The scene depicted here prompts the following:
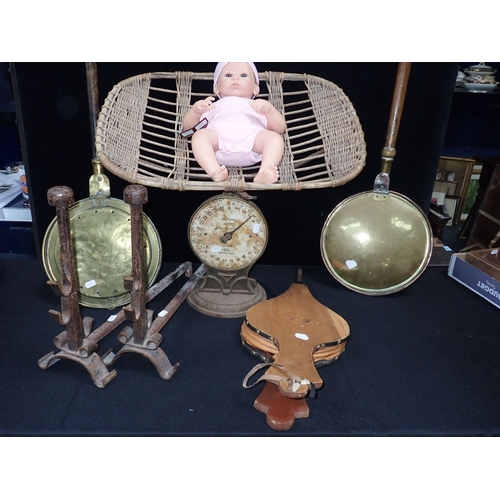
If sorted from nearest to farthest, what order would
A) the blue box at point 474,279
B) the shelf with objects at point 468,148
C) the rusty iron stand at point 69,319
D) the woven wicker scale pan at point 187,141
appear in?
the rusty iron stand at point 69,319, the woven wicker scale pan at point 187,141, the blue box at point 474,279, the shelf with objects at point 468,148

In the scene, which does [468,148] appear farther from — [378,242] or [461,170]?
[378,242]

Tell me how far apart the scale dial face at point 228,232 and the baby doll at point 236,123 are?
169mm

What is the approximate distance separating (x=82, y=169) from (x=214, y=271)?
2.19 ft

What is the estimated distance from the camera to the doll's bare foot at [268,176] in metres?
1.23

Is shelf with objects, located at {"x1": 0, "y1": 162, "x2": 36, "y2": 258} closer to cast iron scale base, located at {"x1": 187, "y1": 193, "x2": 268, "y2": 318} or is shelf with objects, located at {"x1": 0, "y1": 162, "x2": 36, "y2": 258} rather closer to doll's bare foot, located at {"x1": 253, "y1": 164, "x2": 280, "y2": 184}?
cast iron scale base, located at {"x1": 187, "y1": 193, "x2": 268, "y2": 318}

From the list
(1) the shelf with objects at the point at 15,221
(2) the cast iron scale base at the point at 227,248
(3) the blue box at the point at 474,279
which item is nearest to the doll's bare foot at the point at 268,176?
(2) the cast iron scale base at the point at 227,248

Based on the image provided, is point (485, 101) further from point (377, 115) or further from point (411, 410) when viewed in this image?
point (411, 410)

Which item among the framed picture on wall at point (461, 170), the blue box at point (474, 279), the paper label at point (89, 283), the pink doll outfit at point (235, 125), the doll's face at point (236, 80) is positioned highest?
the doll's face at point (236, 80)

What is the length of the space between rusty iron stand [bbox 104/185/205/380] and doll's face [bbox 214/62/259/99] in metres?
0.42

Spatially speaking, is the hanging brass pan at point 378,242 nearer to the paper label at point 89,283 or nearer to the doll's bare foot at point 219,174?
the doll's bare foot at point 219,174

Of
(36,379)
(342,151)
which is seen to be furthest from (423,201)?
(36,379)

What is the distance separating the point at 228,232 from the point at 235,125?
358mm

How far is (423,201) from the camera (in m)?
1.87

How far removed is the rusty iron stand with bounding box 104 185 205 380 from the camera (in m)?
1.14
